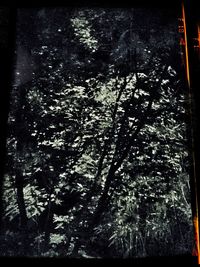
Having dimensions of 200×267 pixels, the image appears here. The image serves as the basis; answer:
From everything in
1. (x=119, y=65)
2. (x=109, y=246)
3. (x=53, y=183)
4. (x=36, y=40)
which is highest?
(x=36, y=40)

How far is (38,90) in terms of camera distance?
7.62ft

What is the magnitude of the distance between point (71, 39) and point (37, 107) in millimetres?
601

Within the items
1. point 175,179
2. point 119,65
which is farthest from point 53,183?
point 119,65

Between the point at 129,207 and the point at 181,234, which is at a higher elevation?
the point at 129,207

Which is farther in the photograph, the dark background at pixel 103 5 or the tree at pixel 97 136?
the dark background at pixel 103 5

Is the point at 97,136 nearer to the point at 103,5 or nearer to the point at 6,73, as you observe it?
the point at 6,73

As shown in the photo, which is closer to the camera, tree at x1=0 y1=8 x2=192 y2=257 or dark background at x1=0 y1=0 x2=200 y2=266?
tree at x1=0 y1=8 x2=192 y2=257

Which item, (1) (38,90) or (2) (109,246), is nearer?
(2) (109,246)

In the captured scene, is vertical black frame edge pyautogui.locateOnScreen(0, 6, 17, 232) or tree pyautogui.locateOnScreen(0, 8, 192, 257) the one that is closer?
tree pyautogui.locateOnScreen(0, 8, 192, 257)

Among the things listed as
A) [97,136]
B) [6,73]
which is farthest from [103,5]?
[97,136]

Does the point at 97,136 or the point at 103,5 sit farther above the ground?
the point at 103,5

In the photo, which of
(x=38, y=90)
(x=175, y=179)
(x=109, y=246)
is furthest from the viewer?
(x=38, y=90)

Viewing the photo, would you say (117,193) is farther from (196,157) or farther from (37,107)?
(37,107)

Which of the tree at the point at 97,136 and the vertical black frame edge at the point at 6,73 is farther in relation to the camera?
the vertical black frame edge at the point at 6,73
